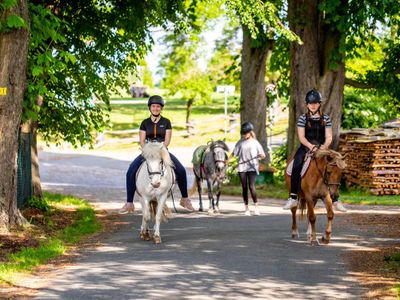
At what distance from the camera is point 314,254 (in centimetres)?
1420

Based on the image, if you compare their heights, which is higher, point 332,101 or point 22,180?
point 332,101

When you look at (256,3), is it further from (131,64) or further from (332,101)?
(332,101)

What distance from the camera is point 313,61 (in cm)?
2717

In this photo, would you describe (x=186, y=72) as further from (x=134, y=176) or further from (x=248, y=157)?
(x=134, y=176)

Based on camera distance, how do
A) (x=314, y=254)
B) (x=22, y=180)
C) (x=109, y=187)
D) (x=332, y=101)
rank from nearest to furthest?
(x=314, y=254)
(x=22, y=180)
(x=332, y=101)
(x=109, y=187)

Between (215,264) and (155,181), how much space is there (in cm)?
303

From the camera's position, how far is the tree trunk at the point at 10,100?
642 inches

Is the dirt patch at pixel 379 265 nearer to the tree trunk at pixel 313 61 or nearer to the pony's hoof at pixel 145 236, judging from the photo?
the pony's hoof at pixel 145 236

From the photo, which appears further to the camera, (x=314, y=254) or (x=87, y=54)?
(x=87, y=54)

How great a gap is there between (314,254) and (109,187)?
66.6 ft

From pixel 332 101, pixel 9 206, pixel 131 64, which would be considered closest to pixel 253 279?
pixel 9 206

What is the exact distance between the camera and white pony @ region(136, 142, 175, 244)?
15.6m

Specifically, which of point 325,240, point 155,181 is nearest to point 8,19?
point 155,181

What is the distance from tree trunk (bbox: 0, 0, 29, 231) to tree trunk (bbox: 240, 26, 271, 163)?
16.4 metres
